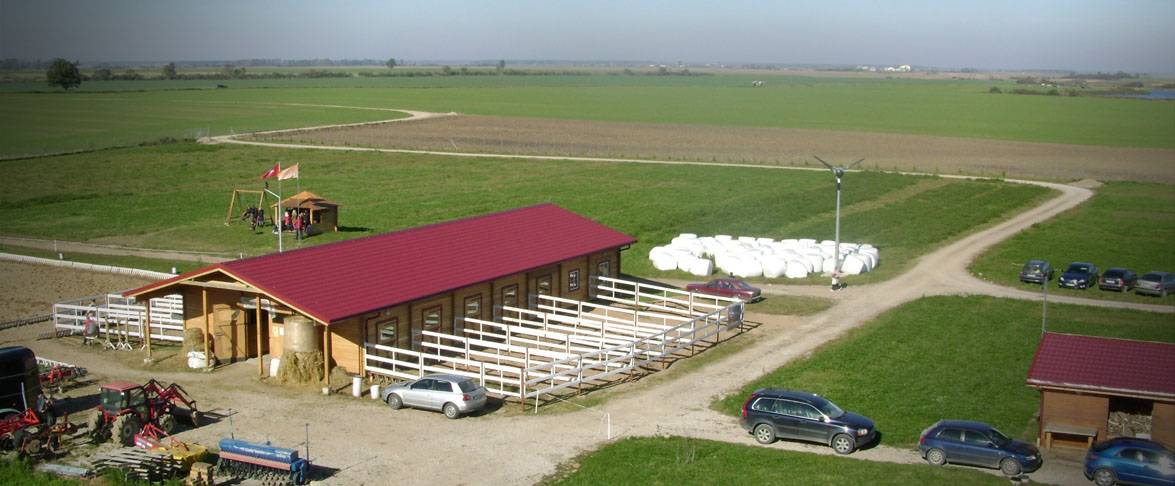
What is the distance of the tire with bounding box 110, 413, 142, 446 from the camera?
91.2 ft

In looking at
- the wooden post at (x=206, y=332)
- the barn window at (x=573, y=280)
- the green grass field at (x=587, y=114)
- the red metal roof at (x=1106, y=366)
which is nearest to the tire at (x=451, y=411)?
the wooden post at (x=206, y=332)

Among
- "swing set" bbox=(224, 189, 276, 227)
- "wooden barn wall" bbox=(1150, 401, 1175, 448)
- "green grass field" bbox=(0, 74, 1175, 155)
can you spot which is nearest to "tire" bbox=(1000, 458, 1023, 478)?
"wooden barn wall" bbox=(1150, 401, 1175, 448)

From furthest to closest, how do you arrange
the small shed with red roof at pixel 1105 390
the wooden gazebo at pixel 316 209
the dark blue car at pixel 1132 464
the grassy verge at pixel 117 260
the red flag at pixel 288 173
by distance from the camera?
the wooden gazebo at pixel 316 209
the grassy verge at pixel 117 260
the red flag at pixel 288 173
the small shed with red roof at pixel 1105 390
the dark blue car at pixel 1132 464

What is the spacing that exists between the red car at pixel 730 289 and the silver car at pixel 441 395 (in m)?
18.5

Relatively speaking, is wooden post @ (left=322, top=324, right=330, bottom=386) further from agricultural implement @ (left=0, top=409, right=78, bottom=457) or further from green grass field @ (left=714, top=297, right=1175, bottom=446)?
green grass field @ (left=714, top=297, right=1175, bottom=446)

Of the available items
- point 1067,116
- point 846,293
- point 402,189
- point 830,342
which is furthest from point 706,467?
point 1067,116

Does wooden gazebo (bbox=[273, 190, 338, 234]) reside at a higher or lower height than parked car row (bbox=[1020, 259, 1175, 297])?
higher

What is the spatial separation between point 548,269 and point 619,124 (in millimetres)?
104957

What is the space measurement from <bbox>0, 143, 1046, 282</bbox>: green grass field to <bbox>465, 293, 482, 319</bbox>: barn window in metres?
15.9

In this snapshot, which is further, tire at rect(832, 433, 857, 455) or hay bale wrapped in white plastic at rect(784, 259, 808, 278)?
hay bale wrapped in white plastic at rect(784, 259, 808, 278)

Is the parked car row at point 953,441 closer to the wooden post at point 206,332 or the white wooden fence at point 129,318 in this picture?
the wooden post at point 206,332

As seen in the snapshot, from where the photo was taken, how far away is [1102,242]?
5959 cm

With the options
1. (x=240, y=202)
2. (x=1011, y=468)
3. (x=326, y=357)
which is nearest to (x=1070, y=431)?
(x=1011, y=468)

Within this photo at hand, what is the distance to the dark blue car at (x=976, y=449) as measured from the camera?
25.4 m
